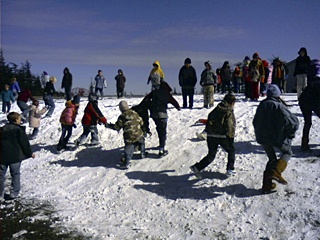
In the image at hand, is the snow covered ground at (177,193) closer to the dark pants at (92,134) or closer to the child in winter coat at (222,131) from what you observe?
the dark pants at (92,134)

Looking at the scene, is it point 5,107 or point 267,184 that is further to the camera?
point 5,107

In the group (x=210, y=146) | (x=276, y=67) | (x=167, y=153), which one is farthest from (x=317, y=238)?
(x=276, y=67)

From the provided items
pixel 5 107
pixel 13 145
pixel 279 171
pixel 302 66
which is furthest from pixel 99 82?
pixel 279 171

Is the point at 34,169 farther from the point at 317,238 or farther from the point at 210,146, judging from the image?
the point at 317,238

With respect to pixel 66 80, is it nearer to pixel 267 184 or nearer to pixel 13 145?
pixel 13 145

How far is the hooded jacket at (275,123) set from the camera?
6.16 metres

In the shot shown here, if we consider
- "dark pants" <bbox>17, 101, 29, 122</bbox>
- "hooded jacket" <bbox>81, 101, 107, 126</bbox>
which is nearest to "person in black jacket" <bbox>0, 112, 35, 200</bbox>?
"hooded jacket" <bbox>81, 101, 107, 126</bbox>

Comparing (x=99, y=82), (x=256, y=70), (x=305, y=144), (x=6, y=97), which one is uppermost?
(x=256, y=70)

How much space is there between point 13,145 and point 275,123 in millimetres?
5514

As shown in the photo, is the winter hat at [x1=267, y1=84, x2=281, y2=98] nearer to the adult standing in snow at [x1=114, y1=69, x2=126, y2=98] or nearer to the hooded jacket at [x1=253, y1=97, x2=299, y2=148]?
the hooded jacket at [x1=253, y1=97, x2=299, y2=148]

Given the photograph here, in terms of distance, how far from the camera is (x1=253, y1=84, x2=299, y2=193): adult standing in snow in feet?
20.2

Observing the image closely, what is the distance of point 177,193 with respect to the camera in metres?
7.05

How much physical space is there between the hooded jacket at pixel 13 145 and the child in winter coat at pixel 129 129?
2.12 metres

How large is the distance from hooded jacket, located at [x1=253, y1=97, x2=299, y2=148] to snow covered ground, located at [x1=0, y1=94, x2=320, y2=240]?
1.03 metres
